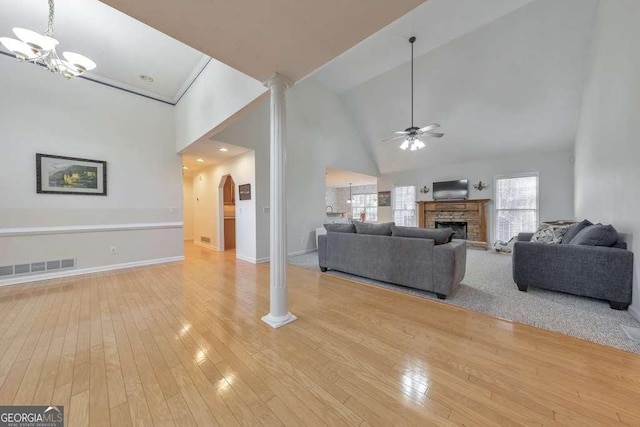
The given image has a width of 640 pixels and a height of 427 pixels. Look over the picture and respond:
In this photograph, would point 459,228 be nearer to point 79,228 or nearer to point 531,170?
point 531,170

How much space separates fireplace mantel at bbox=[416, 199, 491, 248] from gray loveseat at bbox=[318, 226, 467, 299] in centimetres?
437

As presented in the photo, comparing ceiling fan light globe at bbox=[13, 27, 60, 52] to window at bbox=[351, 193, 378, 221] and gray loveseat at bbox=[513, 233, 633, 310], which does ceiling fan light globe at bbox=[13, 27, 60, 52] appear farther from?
window at bbox=[351, 193, 378, 221]

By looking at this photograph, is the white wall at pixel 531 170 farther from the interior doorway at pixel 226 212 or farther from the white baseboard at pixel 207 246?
the white baseboard at pixel 207 246

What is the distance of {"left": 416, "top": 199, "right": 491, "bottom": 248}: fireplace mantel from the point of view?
6.53 metres

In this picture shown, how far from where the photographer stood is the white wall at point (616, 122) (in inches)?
86.2

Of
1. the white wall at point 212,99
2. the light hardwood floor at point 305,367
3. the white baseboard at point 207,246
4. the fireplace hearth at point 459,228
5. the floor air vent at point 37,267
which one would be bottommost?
the light hardwood floor at point 305,367

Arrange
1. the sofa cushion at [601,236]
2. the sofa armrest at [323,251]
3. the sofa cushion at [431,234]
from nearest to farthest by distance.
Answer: the sofa cushion at [601,236] < the sofa cushion at [431,234] < the sofa armrest at [323,251]

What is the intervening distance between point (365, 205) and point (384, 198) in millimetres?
2177

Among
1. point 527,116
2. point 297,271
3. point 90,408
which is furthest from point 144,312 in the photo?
point 527,116

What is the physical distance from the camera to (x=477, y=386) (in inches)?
52.7

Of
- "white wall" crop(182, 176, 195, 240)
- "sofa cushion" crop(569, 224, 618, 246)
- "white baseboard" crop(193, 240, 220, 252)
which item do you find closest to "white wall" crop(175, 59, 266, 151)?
"white baseboard" crop(193, 240, 220, 252)

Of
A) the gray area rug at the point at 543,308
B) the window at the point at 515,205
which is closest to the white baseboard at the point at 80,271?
the gray area rug at the point at 543,308

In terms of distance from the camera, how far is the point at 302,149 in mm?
5574

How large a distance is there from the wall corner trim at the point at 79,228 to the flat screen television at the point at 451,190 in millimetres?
7464
